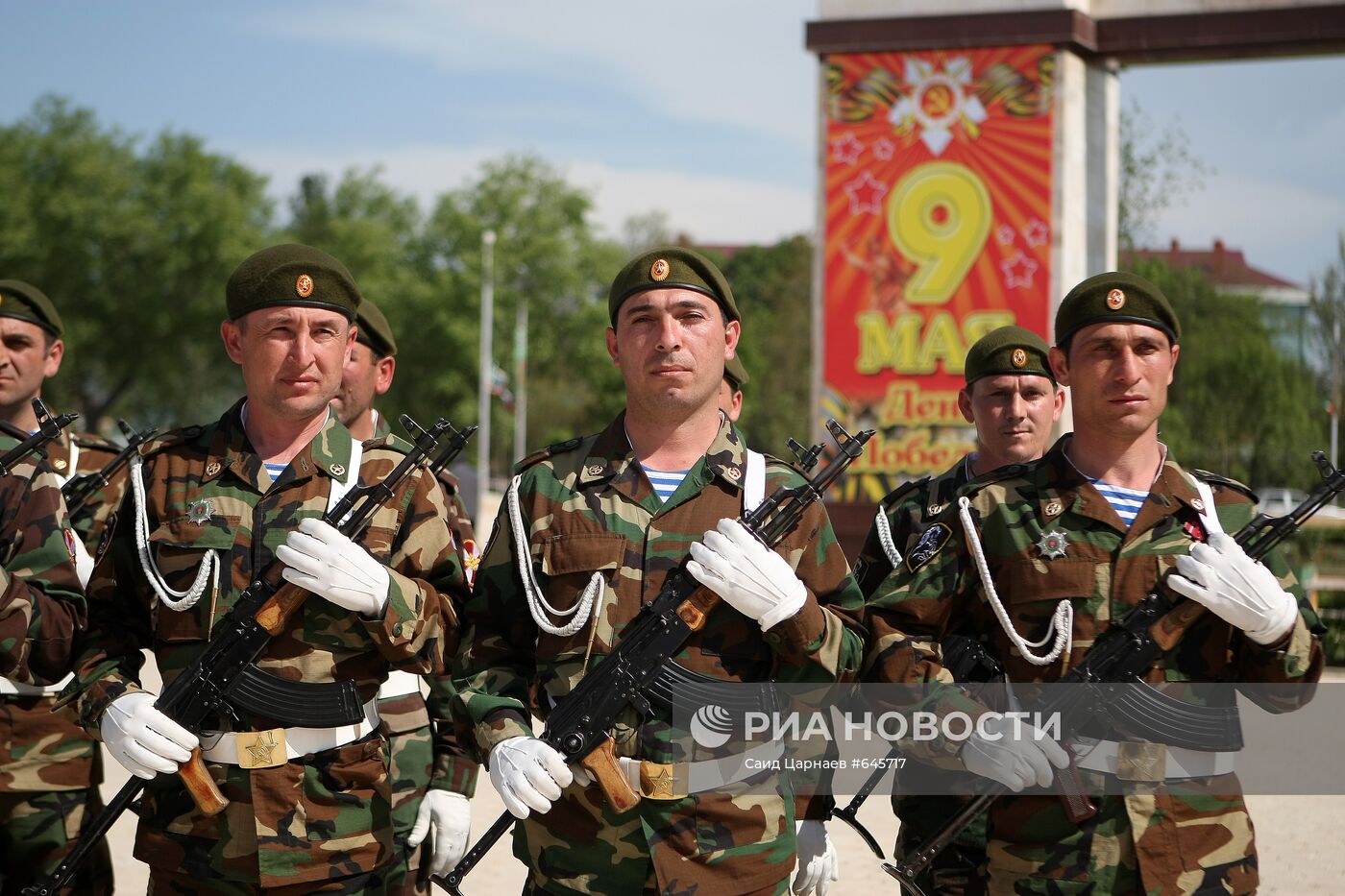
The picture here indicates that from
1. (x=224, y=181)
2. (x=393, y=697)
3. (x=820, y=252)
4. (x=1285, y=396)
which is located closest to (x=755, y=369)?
(x=224, y=181)

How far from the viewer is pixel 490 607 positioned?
3.78 m

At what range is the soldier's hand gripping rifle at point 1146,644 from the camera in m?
3.74

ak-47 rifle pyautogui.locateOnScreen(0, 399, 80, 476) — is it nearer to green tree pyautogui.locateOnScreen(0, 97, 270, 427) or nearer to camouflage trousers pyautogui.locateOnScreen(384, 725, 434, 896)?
camouflage trousers pyautogui.locateOnScreen(384, 725, 434, 896)

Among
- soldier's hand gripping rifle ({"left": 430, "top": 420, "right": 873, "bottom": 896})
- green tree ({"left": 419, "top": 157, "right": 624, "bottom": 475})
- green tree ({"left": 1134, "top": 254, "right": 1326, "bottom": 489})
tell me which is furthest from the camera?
green tree ({"left": 419, "top": 157, "right": 624, "bottom": 475})

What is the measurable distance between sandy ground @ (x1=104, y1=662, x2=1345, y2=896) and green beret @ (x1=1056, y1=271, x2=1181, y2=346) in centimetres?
434

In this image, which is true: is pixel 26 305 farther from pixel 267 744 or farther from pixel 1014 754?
pixel 1014 754

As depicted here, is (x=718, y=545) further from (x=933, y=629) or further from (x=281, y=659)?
(x=281, y=659)

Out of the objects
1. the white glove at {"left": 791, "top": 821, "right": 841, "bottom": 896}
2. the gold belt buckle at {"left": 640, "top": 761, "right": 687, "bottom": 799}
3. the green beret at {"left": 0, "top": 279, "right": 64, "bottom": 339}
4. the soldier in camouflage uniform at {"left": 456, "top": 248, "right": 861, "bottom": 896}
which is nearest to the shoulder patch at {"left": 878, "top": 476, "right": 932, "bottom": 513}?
the white glove at {"left": 791, "top": 821, "right": 841, "bottom": 896}

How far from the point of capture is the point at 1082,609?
12.6 feet

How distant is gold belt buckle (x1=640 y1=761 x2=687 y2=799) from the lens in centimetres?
354

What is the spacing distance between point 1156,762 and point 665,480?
4.84ft

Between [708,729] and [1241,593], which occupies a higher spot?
[1241,593]

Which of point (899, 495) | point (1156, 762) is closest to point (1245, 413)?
point (899, 495)

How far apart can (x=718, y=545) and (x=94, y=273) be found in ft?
169
